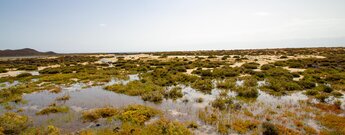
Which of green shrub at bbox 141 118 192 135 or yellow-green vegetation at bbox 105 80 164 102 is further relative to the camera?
yellow-green vegetation at bbox 105 80 164 102

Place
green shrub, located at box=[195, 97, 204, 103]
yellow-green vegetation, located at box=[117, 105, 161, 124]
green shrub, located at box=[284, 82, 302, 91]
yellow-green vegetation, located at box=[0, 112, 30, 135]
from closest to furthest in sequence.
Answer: yellow-green vegetation, located at box=[0, 112, 30, 135]
yellow-green vegetation, located at box=[117, 105, 161, 124]
green shrub, located at box=[195, 97, 204, 103]
green shrub, located at box=[284, 82, 302, 91]

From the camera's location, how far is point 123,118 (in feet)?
41.8

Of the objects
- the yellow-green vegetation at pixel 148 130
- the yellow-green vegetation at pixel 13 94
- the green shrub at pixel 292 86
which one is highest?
the green shrub at pixel 292 86

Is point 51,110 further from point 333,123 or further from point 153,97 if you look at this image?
point 333,123

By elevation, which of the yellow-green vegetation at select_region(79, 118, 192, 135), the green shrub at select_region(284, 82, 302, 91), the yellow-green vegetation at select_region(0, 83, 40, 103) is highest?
the green shrub at select_region(284, 82, 302, 91)

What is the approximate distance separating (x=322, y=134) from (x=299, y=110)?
3800 millimetres

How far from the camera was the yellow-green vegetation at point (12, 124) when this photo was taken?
11.1m

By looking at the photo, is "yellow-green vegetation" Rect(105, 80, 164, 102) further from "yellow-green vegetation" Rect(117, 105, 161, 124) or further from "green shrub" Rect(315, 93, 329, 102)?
"green shrub" Rect(315, 93, 329, 102)

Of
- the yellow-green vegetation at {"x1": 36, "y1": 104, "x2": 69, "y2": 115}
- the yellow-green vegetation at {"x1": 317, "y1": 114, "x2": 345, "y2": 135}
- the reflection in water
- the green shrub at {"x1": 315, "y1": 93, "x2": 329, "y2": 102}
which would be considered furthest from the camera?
the green shrub at {"x1": 315, "y1": 93, "x2": 329, "y2": 102}

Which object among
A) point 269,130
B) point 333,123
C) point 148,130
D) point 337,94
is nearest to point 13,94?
point 148,130

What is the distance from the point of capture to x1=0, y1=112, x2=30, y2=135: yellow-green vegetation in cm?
1110

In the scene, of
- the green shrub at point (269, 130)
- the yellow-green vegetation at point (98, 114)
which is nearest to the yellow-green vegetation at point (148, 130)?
the yellow-green vegetation at point (98, 114)

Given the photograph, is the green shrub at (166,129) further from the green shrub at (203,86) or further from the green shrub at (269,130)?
the green shrub at (203,86)

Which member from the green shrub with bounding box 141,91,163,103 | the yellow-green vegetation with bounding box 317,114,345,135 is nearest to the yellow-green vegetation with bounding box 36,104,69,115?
the green shrub with bounding box 141,91,163,103
